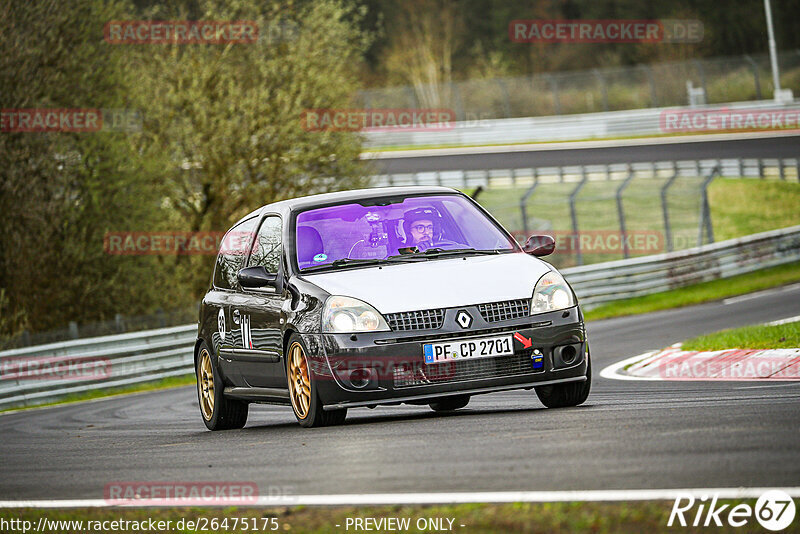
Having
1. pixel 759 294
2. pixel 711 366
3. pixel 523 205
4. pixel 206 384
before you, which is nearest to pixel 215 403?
pixel 206 384

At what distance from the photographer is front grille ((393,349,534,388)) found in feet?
27.8

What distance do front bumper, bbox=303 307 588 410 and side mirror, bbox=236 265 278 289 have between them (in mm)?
984

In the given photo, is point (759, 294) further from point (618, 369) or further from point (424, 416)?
point (424, 416)

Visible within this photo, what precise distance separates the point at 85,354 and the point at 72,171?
5.89 metres

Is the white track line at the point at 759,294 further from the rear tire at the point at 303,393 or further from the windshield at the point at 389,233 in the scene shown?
the rear tire at the point at 303,393

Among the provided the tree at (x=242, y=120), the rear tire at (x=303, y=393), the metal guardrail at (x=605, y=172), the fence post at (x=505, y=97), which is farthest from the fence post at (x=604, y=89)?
the rear tire at (x=303, y=393)

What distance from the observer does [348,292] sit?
873 centimetres

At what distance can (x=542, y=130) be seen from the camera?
50781 mm

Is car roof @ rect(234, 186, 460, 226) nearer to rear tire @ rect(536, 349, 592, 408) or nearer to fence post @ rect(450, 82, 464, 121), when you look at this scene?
rear tire @ rect(536, 349, 592, 408)

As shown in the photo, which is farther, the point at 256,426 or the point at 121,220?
the point at 121,220

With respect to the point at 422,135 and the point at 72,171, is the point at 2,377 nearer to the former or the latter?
the point at 72,171

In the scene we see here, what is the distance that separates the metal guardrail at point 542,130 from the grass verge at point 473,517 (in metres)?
43.0

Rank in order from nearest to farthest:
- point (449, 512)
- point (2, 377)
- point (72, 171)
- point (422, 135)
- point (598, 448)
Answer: point (449, 512) < point (598, 448) < point (2, 377) < point (72, 171) < point (422, 135)

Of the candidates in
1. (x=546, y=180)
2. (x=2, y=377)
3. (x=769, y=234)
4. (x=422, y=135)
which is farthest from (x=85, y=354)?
(x=422, y=135)
